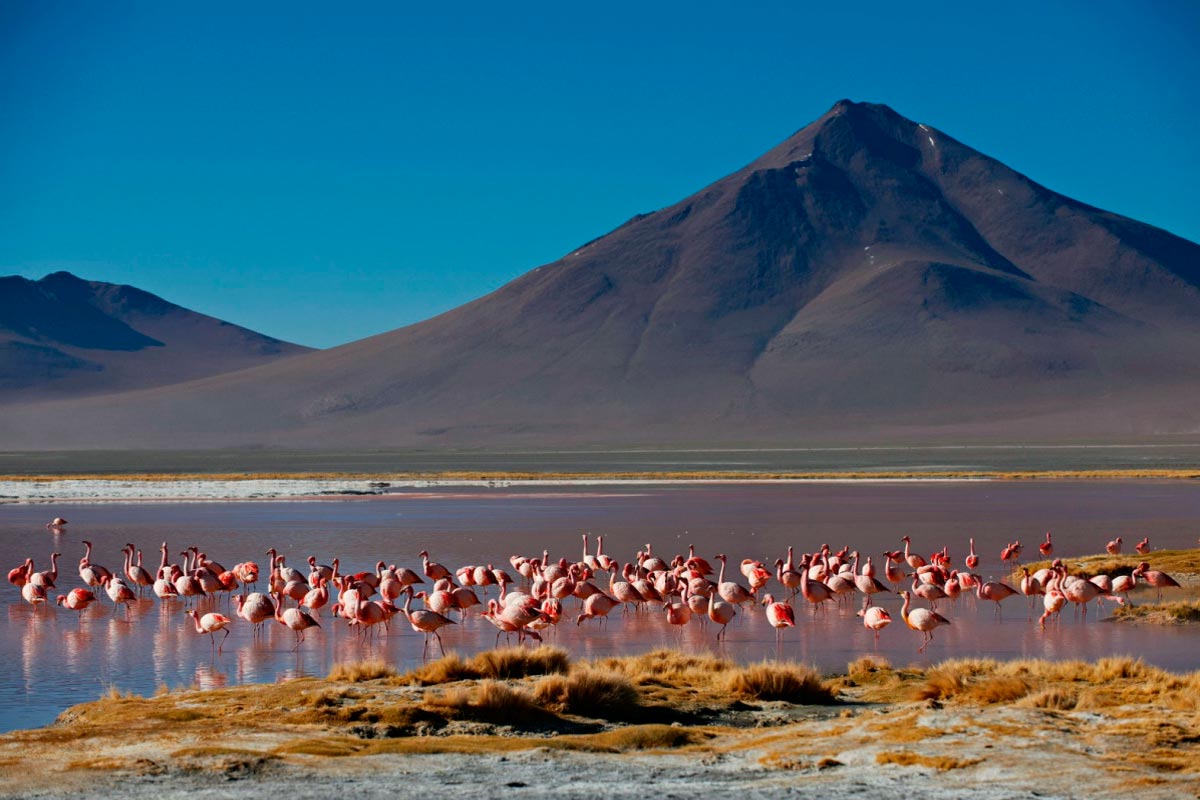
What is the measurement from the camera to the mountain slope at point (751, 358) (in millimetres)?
135500

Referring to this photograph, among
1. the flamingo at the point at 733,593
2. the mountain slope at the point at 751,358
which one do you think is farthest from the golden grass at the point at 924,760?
the mountain slope at the point at 751,358

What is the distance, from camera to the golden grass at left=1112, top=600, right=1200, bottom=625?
15.6m

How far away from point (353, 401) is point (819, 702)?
146 m

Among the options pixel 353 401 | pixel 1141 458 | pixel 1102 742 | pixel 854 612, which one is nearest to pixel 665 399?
pixel 353 401

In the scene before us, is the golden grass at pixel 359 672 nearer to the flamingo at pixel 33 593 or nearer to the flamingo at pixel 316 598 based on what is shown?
the flamingo at pixel 316 598

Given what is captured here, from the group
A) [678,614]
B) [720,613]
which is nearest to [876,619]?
[720,613]

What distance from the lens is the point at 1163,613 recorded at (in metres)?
15.9

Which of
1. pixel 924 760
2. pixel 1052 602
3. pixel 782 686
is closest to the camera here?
pixel 924 760

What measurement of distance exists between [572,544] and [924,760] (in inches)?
697

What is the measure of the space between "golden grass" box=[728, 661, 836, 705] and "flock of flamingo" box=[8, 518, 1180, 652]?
340 cm

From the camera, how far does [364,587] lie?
53.5 ft

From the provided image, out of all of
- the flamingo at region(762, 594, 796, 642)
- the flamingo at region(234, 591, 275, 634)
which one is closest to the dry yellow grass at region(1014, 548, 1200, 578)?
the flamingo at region(762, 594, 796, 642)

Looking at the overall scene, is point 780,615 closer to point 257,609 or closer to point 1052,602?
point 1052,602

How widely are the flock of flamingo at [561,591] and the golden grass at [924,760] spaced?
603 centimetres
